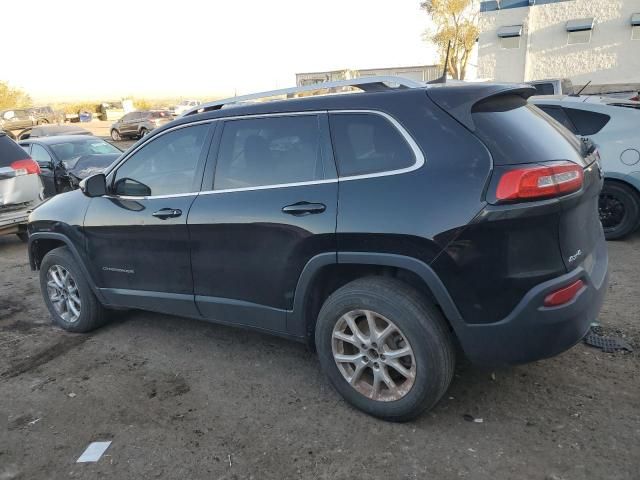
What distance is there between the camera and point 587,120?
21.0 feet

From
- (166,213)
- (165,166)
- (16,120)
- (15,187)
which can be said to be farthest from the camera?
(16,120)

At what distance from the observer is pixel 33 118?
3045 centimetres

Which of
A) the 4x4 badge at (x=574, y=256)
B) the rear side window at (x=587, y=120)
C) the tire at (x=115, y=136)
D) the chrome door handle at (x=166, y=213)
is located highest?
the rear side window at (x=587, y=120)

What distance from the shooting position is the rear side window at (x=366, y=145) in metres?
2.84

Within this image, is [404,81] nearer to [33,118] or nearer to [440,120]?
[440,120]

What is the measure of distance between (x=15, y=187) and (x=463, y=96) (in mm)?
6832

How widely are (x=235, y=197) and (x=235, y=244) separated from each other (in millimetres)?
295

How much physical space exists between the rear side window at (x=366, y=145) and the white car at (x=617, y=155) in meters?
4.06

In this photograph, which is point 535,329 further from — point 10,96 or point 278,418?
point 10,96

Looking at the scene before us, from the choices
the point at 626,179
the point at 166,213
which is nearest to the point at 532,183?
the point at 166,213

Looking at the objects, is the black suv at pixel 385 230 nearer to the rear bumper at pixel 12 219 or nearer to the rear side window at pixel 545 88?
the rear bumper at pixel 12 219

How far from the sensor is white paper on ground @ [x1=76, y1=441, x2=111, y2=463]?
9.39ft

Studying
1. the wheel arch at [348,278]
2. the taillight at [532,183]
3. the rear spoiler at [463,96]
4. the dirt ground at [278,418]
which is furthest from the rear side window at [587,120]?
the wheel arch at [348,278]

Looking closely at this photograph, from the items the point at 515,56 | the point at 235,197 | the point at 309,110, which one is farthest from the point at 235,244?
the point at 515,56
